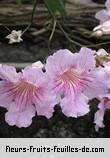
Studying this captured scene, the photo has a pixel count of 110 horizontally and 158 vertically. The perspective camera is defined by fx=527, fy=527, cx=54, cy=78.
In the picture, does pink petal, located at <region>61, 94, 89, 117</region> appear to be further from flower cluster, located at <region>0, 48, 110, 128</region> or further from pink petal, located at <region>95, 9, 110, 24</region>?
pink petal, located at <region>95, 9, 110, 24</region>

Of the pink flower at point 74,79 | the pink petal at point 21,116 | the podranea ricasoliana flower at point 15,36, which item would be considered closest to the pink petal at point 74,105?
the pink flower at point 74,79

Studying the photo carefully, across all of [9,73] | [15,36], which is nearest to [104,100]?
[9,73]

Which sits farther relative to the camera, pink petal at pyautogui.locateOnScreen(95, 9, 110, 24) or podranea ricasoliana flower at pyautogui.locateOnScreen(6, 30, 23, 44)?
podranea ricasoliana flower at pyautogui.locateOnScreen(6, 30, 23, 44)

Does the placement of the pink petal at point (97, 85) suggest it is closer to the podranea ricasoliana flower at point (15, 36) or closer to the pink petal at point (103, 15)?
the pink petal at point (103, 15)

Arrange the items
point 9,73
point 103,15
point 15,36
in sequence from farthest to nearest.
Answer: point 15,36 → point 103,15 → point 9,73

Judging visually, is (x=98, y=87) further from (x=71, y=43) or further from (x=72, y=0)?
(x=72, y=0)

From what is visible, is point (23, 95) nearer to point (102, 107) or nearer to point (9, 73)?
point (9, 73)

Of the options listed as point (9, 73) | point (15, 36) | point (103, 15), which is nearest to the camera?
point (9, 73)

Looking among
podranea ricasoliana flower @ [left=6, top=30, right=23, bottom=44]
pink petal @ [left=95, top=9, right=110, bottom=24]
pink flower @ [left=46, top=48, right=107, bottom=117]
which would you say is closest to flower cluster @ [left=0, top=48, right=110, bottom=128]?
pink flower @ [left=46, top=48, right=107, bottom=117]

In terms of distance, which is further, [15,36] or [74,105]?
[15,36]
